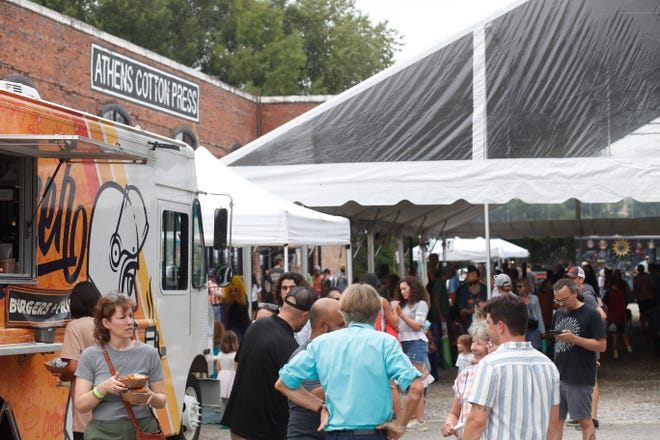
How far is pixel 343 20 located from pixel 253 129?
29.3m

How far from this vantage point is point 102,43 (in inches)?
905

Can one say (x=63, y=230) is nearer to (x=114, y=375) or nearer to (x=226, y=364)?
(x=114, y=375)

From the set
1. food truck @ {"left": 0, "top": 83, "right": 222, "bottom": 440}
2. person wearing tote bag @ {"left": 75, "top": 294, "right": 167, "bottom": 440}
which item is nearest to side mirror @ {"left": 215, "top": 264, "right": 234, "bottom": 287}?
food truck @ {"left": 0, "top": 83, "right": 222, "bottom": 440}

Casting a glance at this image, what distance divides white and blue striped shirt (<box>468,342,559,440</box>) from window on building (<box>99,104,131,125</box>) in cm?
1870

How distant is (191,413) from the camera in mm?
10812

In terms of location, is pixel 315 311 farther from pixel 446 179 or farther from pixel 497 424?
pixel 446 179

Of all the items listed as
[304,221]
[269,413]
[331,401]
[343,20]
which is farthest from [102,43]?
[343,20]

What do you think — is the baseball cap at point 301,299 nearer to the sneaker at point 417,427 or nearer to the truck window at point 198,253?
the truck window at point 198,253

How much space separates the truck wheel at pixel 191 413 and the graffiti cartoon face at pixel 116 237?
199 cm

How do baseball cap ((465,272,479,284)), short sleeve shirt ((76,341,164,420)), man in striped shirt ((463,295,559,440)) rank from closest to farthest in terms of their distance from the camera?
1. man in striped shirt ((463,295,559,440))
2. short sleeve shirt ((76,341,164,420))
3. baseball cap ((465,272,479,284))

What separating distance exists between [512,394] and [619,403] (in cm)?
987

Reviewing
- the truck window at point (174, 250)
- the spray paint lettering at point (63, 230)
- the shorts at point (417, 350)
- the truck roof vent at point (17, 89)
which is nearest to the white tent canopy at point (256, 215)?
the truck window at point (174, 250)

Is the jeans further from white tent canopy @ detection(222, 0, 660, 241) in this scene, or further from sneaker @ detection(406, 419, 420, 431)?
white tent canopy @ detection(222, 0, 660, 241)

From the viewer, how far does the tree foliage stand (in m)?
49.7
